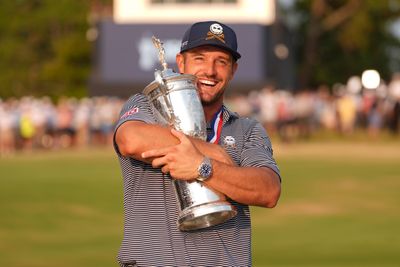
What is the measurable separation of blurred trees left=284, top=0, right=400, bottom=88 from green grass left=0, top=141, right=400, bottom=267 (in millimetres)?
47808

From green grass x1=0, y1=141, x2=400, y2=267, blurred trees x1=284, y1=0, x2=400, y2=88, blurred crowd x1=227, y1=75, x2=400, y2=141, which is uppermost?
blurred trees x1=284, y1=0, x2=400, y2=88

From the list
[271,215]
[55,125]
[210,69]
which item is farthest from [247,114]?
[210,69]

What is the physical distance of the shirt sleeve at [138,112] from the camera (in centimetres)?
528

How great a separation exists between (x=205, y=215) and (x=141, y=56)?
5543 cm

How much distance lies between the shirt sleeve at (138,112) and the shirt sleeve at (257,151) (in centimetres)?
43

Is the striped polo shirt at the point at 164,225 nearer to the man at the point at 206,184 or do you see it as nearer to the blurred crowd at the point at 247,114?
the man at the point at 206,184

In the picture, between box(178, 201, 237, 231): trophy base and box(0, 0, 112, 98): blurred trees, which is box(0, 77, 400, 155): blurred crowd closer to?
box(0, 0, 112, 98): blurred trees

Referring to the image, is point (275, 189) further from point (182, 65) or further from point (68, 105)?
point (68, 105)

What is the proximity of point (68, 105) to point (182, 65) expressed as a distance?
41.7 meters

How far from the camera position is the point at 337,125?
51312mm

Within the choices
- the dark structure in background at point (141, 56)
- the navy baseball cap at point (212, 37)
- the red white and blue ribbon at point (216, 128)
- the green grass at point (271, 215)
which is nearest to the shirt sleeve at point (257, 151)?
the red white and blue ribbon at point (216, 128)

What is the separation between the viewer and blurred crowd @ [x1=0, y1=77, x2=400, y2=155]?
4422cm

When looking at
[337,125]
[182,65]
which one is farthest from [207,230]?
[337,125]

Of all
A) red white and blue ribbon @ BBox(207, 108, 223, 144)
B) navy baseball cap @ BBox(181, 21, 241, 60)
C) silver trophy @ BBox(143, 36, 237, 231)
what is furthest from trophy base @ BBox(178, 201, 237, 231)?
navy baseball cap @ BBox(181, 21, 241, 60)
